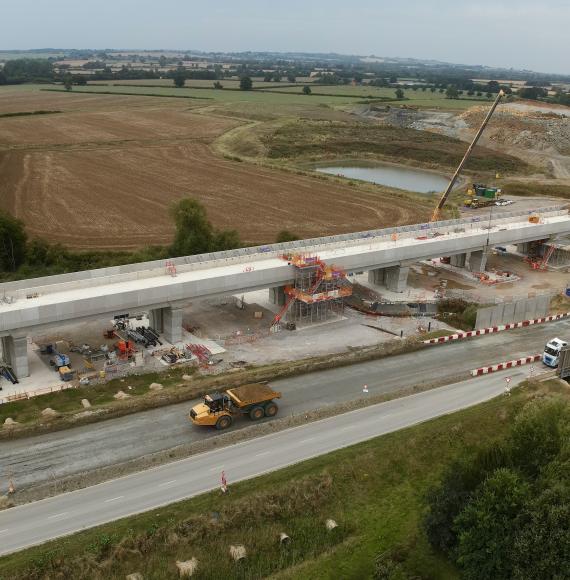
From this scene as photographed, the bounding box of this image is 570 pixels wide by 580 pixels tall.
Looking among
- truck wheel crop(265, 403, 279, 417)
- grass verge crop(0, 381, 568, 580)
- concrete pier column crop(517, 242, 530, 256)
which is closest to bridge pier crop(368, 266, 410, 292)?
concrete pier column crop(517, 242, 530, 256)

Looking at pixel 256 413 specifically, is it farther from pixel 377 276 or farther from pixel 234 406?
pixel 377 276

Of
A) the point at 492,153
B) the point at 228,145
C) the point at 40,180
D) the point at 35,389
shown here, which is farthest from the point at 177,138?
the point at 35,389

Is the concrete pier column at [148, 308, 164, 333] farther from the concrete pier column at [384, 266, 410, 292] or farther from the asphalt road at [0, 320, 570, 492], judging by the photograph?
the concrete pier column at [384, 266, 410, 292]

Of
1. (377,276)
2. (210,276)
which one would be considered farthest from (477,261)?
(210,276)

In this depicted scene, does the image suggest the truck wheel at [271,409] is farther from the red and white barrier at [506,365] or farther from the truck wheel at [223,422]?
the red and white barrier at [506,365]

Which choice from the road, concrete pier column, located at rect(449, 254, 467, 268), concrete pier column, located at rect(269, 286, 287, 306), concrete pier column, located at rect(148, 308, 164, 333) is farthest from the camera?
concrete pier column, located at rect(449, 254, 467, 268)

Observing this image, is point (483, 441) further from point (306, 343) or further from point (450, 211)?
point (450, 211)
